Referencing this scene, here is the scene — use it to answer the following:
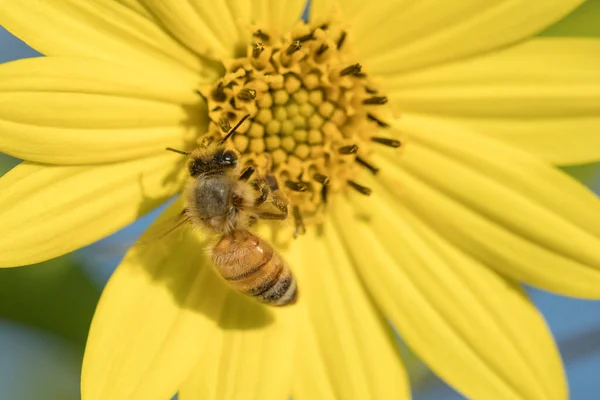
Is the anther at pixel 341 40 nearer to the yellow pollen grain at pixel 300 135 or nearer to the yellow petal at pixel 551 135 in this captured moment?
the yellow pollen grain at pixel 300 135

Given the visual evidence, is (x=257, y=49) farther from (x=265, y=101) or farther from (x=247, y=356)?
(x=247, y=356)

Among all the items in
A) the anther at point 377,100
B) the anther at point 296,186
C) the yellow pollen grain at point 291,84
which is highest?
the anther at point 377,100

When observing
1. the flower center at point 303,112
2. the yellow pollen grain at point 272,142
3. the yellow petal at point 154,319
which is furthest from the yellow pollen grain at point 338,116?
the yellow petal at point 154,319

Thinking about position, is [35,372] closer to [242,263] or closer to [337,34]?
[242,263]

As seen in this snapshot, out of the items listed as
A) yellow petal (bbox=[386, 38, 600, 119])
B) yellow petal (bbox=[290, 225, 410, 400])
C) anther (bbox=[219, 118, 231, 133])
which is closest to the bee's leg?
anther (bbox=[219, 118, 231, 133])

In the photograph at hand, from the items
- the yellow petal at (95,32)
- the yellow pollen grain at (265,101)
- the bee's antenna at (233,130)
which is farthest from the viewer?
the yellow pollen grain at (265,101)

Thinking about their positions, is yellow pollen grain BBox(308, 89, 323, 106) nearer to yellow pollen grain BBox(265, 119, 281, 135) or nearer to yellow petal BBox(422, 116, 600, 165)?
yellow pollen grain BBox(265, 119, 281, 135)
